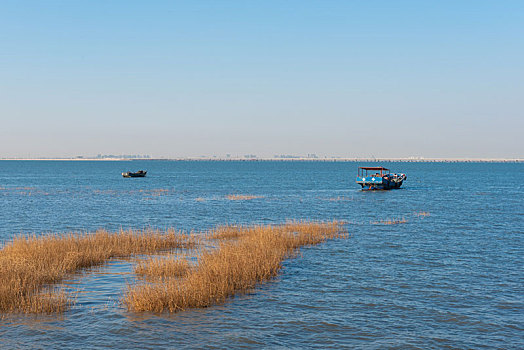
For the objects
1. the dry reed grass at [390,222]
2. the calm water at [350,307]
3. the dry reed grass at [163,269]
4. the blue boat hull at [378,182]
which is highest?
the blue boat hull at [378,182]

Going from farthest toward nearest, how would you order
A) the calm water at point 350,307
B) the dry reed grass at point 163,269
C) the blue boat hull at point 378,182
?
the blue boat hull at point 378,182 < the dry reed grass at point 163,269 < the calm water at point 350,307

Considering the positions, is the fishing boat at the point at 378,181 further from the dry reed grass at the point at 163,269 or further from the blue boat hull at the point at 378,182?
the dry reed grass at the point at 163,269

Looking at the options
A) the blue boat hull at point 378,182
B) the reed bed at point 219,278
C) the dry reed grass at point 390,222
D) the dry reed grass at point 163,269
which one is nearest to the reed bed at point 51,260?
the reed bed at point 219,278

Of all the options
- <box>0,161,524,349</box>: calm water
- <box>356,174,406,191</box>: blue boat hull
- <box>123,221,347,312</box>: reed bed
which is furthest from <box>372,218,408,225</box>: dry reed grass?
<box>356,174,406,191</box>: blue boat hull

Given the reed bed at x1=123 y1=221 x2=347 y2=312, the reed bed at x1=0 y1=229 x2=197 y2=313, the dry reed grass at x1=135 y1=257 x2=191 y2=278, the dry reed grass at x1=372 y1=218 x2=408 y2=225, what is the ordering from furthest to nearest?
the dry reed grass at x1=372 y1=218 x2=408 y2=225, the dry reed grass at x1=135 y1=257 x2=191 y2=278, the reed bed at x1=123 y1=221 x2=347 y2=312, the reed bed at x1=0 y1=229 x2=197 y2=313

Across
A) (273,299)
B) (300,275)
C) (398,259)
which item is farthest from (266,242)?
(273,299)

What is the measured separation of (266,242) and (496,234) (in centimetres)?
1828

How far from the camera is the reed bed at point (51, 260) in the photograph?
15.6m

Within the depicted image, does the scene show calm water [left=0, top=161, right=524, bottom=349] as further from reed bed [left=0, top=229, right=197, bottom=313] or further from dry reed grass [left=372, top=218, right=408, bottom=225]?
dry reed grass [left=372, top=218, right=408, bottom=225]

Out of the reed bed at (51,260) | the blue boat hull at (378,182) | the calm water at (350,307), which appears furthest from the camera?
the blue boat hull at (378,182)

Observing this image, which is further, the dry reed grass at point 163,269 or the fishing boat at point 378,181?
the fishing boat at point 378,181

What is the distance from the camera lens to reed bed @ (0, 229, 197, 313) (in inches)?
615

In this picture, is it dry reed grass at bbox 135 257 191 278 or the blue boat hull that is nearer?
dry reed grass at bbox 135 257 191 278

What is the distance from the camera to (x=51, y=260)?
70.8 feet
